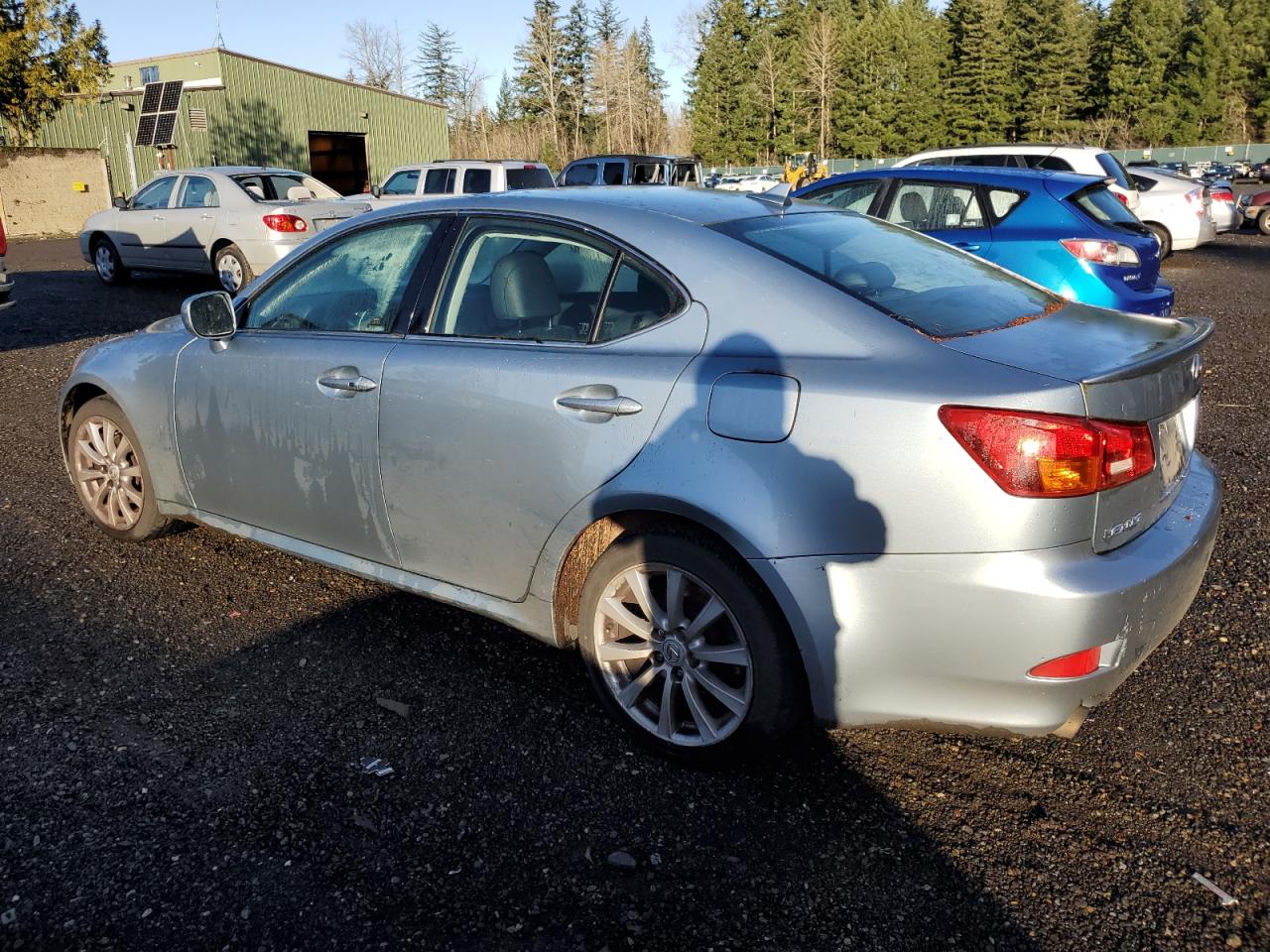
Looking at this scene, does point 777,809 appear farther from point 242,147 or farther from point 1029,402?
point 242,147

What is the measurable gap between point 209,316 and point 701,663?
2.45 meters

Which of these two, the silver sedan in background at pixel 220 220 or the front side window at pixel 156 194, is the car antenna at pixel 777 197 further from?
the front side window at pixel 156 194

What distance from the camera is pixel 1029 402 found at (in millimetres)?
2402

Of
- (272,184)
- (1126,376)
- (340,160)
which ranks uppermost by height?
(340,160)

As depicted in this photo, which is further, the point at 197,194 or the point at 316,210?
the point at 197,194

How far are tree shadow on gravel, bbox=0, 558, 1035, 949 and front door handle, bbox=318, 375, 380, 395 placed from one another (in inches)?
38.2

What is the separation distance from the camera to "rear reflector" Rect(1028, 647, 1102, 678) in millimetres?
2428

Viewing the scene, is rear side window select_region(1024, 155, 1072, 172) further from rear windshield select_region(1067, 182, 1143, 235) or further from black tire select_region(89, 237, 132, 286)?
black tire select_region(89, 237, 132, 286)

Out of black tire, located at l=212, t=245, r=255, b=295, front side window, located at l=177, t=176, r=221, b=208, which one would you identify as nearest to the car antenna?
black tire, located at l=212, t=245, r=255, b=295

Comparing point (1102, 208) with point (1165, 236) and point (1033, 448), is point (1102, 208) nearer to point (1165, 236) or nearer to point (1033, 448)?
point (1033, 448)

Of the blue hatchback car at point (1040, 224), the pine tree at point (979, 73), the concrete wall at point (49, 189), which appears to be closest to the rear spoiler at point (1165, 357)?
the blue hatchback car at point (1040, 224)

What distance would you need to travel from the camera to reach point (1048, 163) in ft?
47.8

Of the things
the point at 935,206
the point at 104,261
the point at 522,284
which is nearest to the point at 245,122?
the point at 104,261

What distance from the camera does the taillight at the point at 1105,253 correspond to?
7.45m
